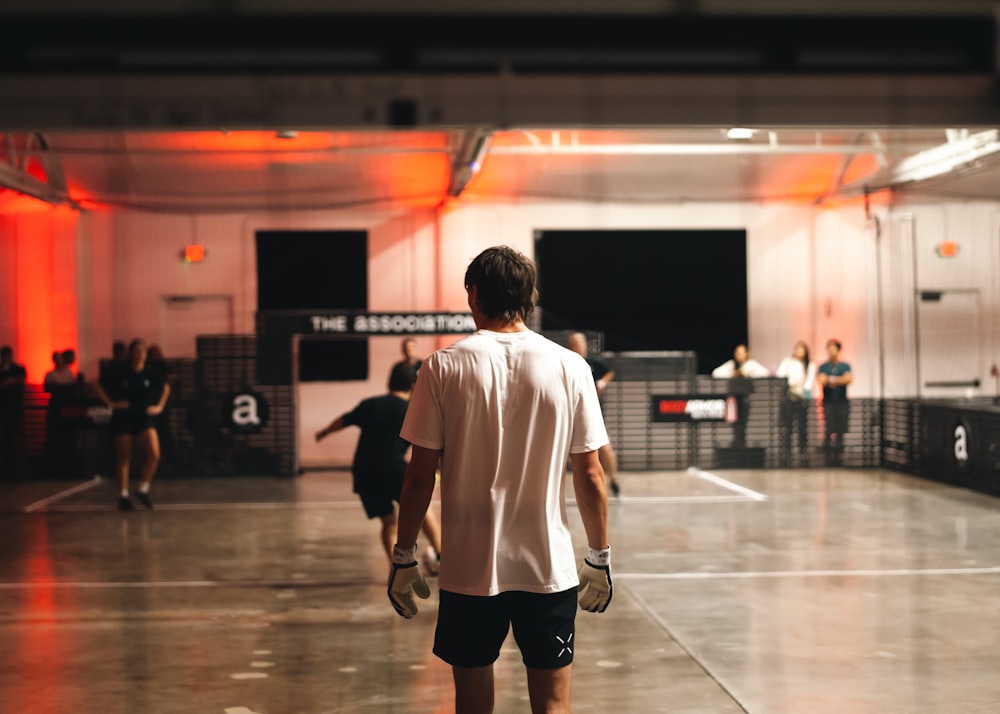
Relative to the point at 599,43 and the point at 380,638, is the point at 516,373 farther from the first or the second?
the point at 380,638

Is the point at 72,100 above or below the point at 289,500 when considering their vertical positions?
above

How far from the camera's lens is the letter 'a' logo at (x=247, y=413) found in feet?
49.3

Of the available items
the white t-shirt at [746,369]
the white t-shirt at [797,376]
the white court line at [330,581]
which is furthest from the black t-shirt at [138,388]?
the white t-shirt at [797,376]

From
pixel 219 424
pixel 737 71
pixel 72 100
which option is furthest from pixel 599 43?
pixel 219 424

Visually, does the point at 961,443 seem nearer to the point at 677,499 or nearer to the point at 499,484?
the point at 677,499

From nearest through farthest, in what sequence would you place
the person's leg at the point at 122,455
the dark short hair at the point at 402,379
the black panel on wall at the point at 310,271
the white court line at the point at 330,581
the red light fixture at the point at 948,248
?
the dark short hair at the point at 402,379 < the white court line at the point at 330,581 < the person's leg at the point at 122,455 < the red light fixture at the point at 948,248 < the black panel on wall at the point at 310,271

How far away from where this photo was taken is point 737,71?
3.45m

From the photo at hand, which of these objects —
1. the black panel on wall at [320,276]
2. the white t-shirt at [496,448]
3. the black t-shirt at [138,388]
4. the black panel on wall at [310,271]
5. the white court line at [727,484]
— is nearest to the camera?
the white t-shirt at [496,448]

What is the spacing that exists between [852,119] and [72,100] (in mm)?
2513

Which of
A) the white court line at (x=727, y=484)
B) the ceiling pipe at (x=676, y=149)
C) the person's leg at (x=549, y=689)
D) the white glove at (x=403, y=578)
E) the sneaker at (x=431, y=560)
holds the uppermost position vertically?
the ceiling pipe at (x=676, y=149)

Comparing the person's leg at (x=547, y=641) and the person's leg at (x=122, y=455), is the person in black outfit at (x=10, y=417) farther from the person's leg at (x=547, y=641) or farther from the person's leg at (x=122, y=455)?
the person's leg at (x=547, y=641)

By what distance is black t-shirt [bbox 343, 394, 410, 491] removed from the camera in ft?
22.2

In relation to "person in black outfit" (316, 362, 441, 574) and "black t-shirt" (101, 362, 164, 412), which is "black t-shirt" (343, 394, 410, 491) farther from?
"black t-shirt" (101, 362, 164, 412)

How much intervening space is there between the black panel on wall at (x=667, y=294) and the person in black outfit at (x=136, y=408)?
7687 mm
